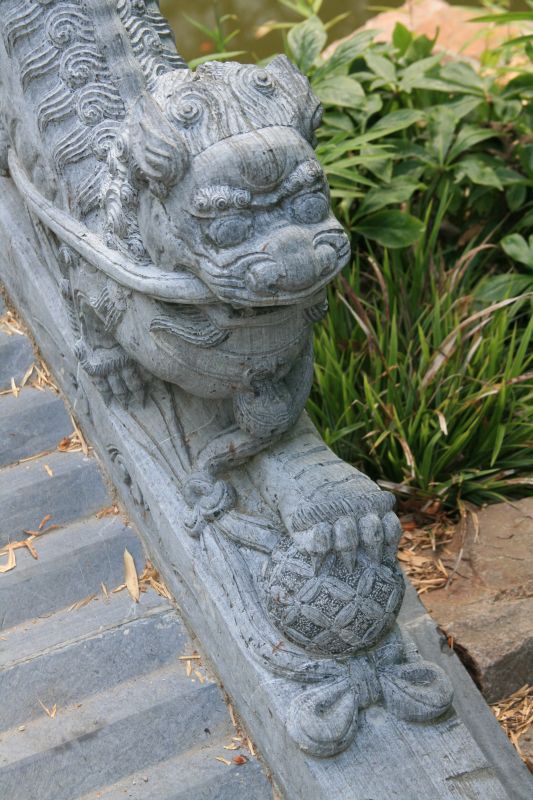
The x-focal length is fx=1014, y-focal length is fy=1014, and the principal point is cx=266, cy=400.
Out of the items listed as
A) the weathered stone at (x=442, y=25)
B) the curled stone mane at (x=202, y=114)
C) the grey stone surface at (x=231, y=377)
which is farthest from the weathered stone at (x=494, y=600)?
the weathered stone at (x=442, y=25)

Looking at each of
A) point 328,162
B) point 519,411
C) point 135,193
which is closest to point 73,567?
point 135,193

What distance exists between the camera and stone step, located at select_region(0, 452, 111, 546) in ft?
8.93

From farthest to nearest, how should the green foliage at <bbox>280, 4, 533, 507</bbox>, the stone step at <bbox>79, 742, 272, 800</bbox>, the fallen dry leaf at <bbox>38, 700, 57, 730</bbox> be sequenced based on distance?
the green foliage at <bbox>280, 4, 533, 507</bbox> → the fallen dry leaf at <bbox>38, 700, 57, 730</bbox> → the stone step at <bbox>79, 742, 272, 800</bbox>

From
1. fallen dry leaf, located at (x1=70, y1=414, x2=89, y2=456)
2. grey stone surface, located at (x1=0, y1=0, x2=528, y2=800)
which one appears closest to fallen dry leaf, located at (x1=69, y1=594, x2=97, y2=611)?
grey stone surface, located at (x1=0, y1=0, x2=528, y2=800)

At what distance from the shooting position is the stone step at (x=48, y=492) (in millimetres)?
2721

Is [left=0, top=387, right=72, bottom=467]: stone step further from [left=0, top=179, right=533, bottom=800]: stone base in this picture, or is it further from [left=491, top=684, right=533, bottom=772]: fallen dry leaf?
[left=491, top=684, right=533, bottom=772]: fallen dry leaf

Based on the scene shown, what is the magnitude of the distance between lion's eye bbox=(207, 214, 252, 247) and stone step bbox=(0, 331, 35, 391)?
51.6 inches

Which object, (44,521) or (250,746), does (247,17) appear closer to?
(44,521)

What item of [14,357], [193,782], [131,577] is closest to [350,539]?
[193,782]

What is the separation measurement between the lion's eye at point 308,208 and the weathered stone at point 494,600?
123 centimetres

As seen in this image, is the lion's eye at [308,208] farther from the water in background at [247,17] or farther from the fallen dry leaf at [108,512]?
the water in background at [247,17]

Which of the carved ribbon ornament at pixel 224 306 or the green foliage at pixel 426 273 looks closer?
the carved ribbon ornament at pixel 224 306

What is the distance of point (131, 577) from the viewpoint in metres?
2.62

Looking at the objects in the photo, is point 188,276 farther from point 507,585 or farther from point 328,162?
point 328,162
